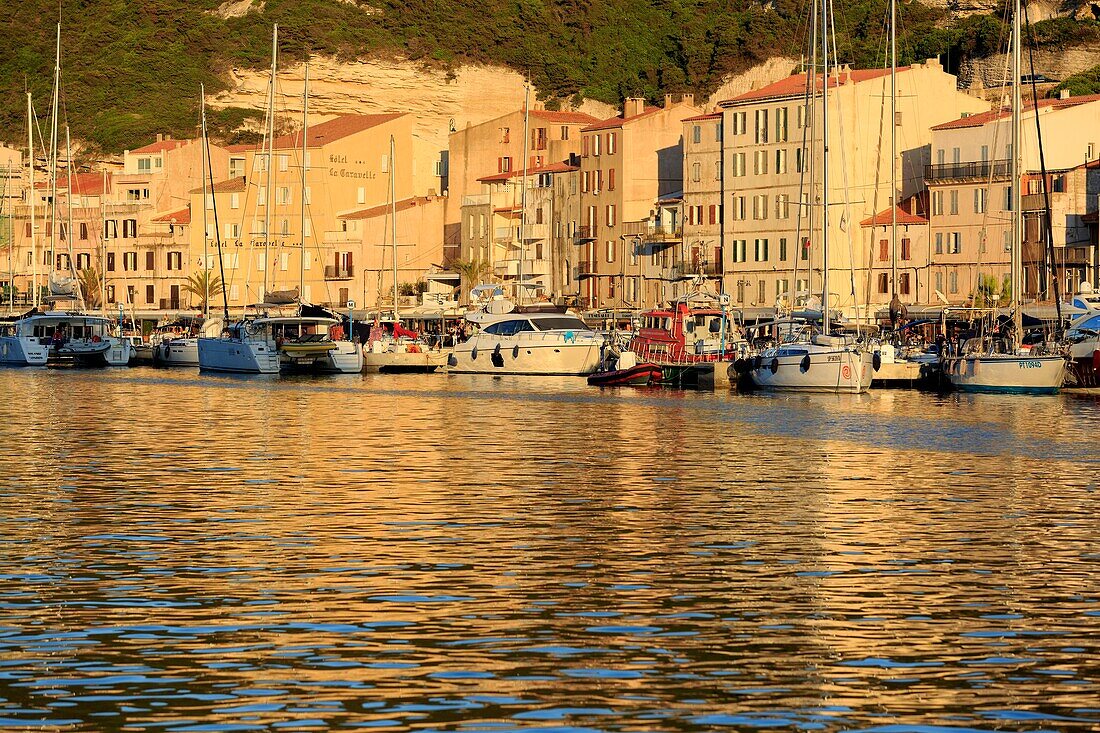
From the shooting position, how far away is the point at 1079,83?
143625 mm

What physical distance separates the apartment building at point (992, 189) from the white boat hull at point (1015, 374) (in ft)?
129

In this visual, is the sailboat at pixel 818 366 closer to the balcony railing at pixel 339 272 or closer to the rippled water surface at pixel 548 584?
the rippled water surface at pixel 548 584

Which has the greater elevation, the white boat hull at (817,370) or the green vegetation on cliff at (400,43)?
the green vegetation on cliff at (400,43)

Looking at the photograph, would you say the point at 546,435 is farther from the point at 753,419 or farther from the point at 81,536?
the point at 81,536

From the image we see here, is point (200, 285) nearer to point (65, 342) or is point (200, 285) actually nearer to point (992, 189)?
point (65, 342)

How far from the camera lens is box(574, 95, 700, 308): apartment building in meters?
134

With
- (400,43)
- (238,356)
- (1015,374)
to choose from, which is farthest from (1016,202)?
(400,43)

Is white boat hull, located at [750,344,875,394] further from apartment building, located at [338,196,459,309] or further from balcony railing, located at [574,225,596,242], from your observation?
apartment building, located at [338,196,459,309]

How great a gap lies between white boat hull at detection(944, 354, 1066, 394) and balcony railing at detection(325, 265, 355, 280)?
8037 centimetres

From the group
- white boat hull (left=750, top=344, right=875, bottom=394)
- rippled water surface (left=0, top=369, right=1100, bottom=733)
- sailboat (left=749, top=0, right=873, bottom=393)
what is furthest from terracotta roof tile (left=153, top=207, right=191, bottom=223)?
rippled water surface (left=0, top=369, right=1100, bottom=733)

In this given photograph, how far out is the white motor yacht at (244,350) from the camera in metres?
94.4

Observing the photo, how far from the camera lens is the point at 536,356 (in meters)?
89.8

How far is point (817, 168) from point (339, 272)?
154 ft

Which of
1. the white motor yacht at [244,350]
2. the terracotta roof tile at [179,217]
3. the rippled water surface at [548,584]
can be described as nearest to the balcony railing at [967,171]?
the white motor yacht at [244,350]
